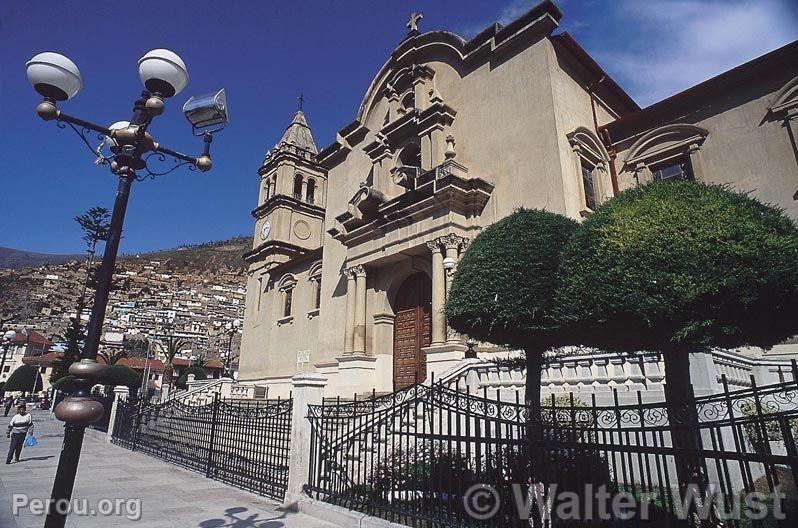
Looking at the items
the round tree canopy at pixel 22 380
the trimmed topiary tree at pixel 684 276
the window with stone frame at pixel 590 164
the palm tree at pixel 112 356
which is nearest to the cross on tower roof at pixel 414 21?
the window with stone frame at pixel 590 164

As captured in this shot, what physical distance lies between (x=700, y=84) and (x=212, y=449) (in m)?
16.9

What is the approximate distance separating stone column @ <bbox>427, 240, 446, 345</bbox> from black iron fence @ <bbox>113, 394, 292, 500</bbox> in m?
5.83

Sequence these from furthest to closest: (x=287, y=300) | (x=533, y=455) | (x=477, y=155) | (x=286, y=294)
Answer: (x=286, y=294) → (x=287, y=300) → (x=477, y=155) → (x=533, y=455)

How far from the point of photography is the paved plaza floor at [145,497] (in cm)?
579

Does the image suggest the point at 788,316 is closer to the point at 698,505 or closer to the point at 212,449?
the point at 698,505

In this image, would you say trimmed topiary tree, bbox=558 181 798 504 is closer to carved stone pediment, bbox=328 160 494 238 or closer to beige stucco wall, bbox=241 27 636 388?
beige stucco wall, bbox=241 27 636 388

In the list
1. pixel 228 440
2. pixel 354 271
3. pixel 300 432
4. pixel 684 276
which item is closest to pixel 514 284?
pixel 684 276

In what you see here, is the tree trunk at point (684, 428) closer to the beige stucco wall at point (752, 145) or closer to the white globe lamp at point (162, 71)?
the white globe lamp at point (162, 71)

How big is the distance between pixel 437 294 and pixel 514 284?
829cm

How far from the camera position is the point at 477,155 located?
16.7 m

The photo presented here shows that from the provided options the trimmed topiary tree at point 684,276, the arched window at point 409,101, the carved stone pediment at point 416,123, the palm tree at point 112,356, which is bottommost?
the trimmed topiary tree at point 684,276

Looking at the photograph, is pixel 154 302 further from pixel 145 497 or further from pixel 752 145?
pixel 752 145

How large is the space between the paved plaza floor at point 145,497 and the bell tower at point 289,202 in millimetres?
19921

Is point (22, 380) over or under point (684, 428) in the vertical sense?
over
